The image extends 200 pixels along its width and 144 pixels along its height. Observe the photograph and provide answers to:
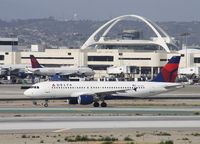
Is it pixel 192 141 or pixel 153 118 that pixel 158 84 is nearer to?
pixel 153 118

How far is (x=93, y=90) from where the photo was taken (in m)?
87.4

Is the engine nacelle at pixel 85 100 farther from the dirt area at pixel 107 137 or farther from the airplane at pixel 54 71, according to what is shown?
the airplane at pixel 54 71

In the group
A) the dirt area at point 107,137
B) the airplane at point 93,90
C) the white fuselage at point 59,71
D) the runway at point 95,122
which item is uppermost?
the white fuselage at point 59,71

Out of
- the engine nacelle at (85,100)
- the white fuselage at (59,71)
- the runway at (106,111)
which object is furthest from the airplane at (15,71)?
the runway at (106,111)

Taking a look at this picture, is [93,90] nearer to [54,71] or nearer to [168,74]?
[168,74]

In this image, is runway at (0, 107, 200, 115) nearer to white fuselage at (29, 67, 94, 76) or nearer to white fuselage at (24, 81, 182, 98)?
white fuselage at (24, 81, 182, 98)

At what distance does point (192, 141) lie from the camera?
47688 millimetres

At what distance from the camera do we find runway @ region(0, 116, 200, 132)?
56.0m

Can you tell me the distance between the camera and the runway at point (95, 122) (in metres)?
56.0

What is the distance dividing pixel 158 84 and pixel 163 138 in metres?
41.0

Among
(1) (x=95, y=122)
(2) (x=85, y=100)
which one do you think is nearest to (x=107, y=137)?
(1) (x=95, y=122)

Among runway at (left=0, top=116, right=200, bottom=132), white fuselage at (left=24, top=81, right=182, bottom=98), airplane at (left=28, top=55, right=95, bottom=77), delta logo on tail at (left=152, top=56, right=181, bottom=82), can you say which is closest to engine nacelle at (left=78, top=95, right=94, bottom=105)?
white fuselage at (left=24, top=81, right=182, bottom=98)

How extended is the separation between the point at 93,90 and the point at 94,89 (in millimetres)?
208

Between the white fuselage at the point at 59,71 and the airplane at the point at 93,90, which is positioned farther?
the white fuselage at the point at 59,71
